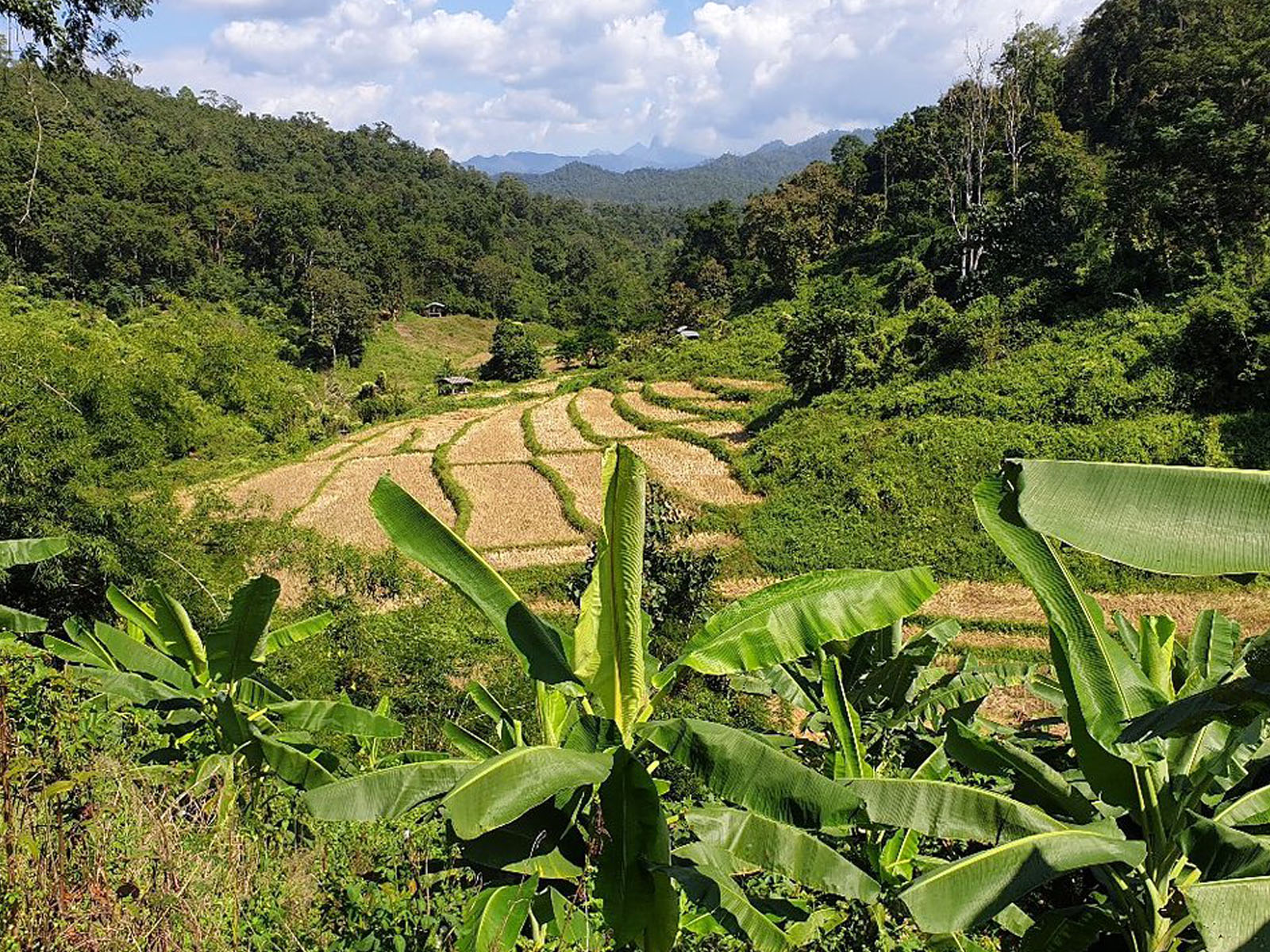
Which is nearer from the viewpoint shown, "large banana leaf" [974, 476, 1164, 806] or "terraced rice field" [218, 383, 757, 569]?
"large banana leaf" [974, 476, 1164, 806]

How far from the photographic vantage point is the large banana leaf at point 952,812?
2447mm

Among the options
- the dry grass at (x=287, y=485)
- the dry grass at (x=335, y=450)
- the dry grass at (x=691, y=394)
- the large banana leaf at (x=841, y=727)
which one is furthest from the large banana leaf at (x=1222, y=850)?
the dry grass at (x=335, y=450)

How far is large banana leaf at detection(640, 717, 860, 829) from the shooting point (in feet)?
6.98

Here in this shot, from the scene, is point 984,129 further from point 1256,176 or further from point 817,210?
point 817,210

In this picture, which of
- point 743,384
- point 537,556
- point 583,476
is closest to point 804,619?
point 537,556

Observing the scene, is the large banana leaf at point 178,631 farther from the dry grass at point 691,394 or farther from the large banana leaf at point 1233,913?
the dry grass at point 691,394

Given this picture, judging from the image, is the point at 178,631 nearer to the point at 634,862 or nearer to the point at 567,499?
the point at 634,862

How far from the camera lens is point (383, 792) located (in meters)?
2.30

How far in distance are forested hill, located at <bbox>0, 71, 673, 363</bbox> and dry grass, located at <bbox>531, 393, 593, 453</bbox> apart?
1405cm

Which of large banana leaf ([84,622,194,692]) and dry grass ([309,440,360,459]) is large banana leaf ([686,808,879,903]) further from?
dry grass ([309,440,360,459])

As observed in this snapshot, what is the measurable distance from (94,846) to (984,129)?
31185 mm

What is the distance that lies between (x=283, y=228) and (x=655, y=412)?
3341 cm

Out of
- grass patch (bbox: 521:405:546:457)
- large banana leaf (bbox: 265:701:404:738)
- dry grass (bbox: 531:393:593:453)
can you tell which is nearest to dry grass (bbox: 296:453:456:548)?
grass patch (bbox: 521:405:546:457)

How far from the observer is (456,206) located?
69.3 metres
